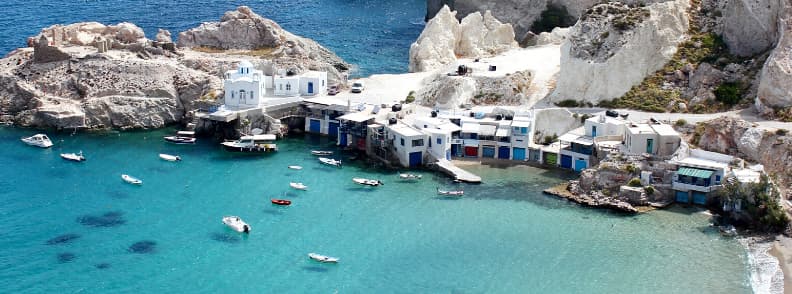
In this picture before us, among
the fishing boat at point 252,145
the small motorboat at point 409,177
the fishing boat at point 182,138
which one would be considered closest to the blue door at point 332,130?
the fishing boat at point 252,145

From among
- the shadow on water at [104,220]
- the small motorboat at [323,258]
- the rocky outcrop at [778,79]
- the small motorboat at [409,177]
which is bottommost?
the small motorboat at [323,258]

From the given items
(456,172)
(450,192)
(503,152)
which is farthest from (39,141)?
(503,152)

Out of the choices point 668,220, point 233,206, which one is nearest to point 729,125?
point 668,220

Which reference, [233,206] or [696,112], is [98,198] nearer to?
[233,206]

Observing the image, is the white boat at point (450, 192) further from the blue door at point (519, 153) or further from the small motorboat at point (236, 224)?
the small motorboat at point (236, 224)

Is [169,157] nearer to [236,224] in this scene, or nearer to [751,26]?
[236,224]
